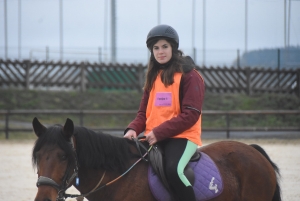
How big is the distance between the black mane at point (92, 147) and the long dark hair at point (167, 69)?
A: 0.61 meters

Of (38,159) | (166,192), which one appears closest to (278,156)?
(166,192)

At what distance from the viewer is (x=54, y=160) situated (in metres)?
3.64

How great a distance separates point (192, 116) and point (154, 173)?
0.58 metres

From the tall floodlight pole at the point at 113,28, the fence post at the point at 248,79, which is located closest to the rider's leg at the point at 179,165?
the fence post at the point at 248,79

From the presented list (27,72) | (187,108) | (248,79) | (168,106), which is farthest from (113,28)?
(187,108)

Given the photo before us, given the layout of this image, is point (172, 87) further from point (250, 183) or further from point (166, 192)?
point (250, 183)

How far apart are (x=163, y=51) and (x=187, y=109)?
58 cm

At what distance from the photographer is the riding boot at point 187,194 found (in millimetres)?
4039

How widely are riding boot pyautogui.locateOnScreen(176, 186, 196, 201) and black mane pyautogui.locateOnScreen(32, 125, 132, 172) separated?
1.67 ft

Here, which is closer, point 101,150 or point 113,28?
point 101,150

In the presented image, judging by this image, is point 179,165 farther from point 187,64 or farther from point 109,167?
point 187,64

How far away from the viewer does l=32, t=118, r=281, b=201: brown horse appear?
3660mm

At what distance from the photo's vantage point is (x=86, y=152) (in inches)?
154

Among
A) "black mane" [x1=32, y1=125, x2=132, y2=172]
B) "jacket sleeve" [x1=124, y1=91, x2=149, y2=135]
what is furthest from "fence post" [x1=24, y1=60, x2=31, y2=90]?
"black mane" [x1=32, y1=125, x2=132, y2=172]
